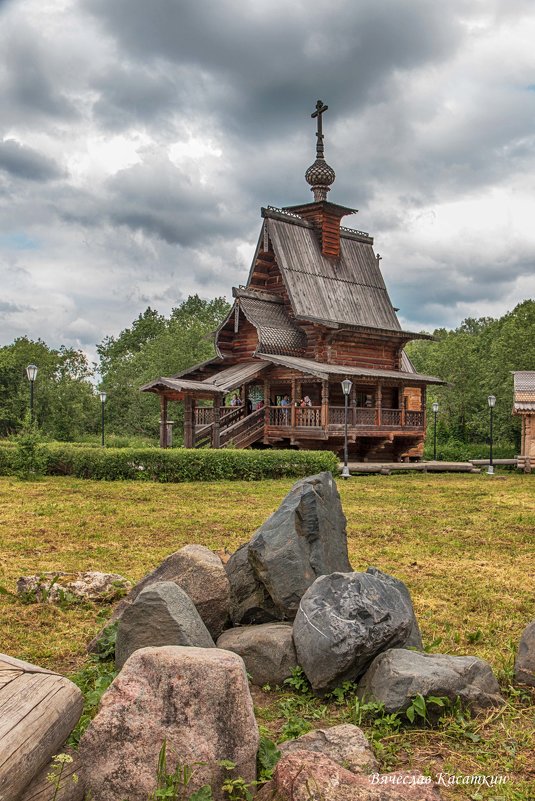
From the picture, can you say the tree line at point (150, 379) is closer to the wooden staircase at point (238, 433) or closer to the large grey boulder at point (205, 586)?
the wooden staircase at point (238, 433)

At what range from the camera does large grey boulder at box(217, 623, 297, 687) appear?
4.97 metres

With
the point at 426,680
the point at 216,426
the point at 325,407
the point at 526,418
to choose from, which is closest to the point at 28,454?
the point at 216,426

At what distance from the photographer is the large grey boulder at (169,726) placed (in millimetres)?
3412

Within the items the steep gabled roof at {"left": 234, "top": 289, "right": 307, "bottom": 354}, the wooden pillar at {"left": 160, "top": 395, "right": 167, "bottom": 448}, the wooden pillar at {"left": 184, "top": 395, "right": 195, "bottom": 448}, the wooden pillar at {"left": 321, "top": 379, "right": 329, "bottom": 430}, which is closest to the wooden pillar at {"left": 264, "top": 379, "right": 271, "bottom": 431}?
the steep gabled roof at {"left": 234, "top": 289, "right": 307, "bottom": 354}

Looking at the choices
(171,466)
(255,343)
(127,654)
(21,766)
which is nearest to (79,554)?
(127,654)

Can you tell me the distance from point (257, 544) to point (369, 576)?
3.47ft

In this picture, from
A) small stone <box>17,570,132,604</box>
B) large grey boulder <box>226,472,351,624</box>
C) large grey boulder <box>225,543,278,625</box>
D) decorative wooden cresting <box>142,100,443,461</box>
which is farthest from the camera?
decorative wooden cresting <box>142,100,443,461</box>

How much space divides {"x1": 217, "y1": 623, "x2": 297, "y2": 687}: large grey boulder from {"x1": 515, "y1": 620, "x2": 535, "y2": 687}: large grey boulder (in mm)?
1556

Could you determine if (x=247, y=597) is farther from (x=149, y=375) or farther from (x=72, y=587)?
(x=149, y=375)

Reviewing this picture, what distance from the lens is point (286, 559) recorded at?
221 inches

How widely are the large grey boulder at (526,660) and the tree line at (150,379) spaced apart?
109 ft

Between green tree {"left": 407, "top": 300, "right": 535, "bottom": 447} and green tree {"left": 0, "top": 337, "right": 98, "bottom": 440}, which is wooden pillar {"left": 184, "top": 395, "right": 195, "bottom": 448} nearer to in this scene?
green tree {"left": 0, "top": 337, "right": 98, "bottom": 440}

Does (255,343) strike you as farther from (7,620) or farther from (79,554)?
(7,620)

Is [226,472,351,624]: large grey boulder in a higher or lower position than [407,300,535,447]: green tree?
lower
